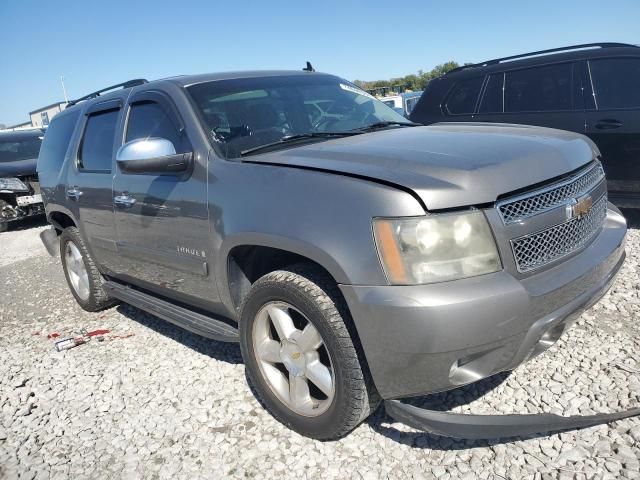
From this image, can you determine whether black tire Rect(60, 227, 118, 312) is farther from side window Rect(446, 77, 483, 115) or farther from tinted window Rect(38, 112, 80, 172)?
side window Rect(446, 77, 483, 115)

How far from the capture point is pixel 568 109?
5.36 m

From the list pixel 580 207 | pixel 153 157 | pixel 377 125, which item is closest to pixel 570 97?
pixel 377 125

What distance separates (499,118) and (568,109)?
0.72 meters

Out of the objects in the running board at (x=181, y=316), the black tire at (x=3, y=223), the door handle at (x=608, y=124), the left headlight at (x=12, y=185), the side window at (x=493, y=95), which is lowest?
the black tire at (x=3, y=223)

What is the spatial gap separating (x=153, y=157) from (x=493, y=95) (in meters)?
4.46

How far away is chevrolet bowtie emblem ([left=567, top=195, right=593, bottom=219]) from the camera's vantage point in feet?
7.37

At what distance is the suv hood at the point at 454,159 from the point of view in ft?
6.52

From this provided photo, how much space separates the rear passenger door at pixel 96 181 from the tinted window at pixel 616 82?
460 centimetres

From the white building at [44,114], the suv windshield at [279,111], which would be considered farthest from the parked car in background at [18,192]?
the white building at [44,114]

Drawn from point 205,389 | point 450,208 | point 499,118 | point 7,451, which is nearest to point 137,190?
point 205,389

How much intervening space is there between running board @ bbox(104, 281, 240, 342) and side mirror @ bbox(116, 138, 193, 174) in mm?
900

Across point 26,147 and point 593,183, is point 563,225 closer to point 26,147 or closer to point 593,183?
point 593,183

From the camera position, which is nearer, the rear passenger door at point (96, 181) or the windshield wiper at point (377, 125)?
the windshield wiper at point (377, 125)

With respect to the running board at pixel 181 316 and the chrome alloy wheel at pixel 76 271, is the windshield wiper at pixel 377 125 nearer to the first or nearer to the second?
the running board at pixel 181 316
